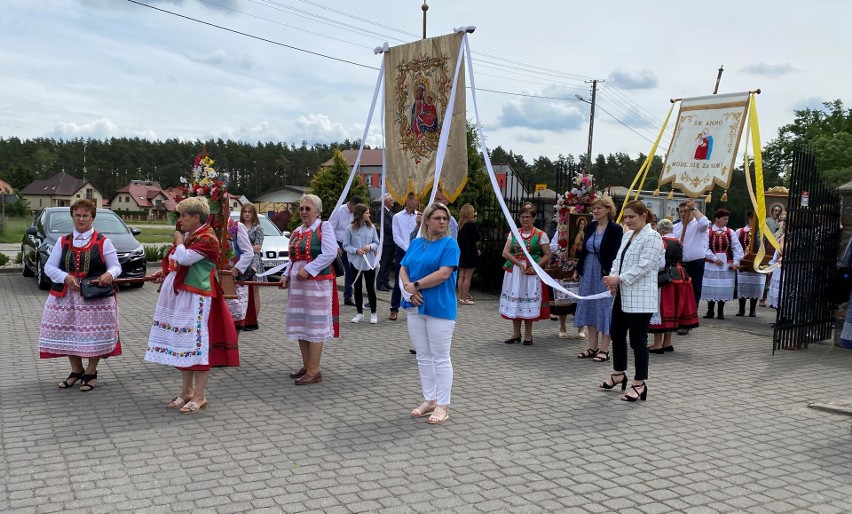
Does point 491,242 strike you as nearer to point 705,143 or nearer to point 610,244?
point 705,143

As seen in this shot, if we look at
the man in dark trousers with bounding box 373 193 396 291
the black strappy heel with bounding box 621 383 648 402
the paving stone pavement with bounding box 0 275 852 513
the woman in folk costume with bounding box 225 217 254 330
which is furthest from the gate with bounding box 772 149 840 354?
the man in dark trousers with bounding box 373 193 396 291

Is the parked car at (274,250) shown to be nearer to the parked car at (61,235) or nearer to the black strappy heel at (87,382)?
the parked car at (61,235)

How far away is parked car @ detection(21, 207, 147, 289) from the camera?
1372cm

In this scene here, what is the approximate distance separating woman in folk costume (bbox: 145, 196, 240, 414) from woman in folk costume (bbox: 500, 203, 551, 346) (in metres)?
4.40

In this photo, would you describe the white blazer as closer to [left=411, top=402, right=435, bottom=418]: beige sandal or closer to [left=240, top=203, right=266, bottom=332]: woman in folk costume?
[left=411, top=402, right=435, bottom=418]: beige sandal

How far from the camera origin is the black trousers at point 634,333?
6.52m

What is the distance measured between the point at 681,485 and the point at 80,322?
17.2 feet

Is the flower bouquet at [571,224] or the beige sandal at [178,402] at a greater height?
the flower bouquet at [571,224]

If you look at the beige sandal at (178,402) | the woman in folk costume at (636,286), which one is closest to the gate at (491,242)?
the woman in folk costume at (636,286)

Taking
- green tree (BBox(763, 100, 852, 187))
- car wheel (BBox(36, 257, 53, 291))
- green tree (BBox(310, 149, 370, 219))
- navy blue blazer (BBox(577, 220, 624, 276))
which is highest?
green tree (BBox(763, 100, 852, 187))

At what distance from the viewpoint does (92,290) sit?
6312mm

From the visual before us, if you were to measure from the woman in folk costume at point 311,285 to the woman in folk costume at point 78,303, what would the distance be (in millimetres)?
1631

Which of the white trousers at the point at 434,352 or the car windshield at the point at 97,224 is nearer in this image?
the white trousers at the point at 434,352

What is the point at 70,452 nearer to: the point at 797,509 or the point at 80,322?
the point at 80,322
